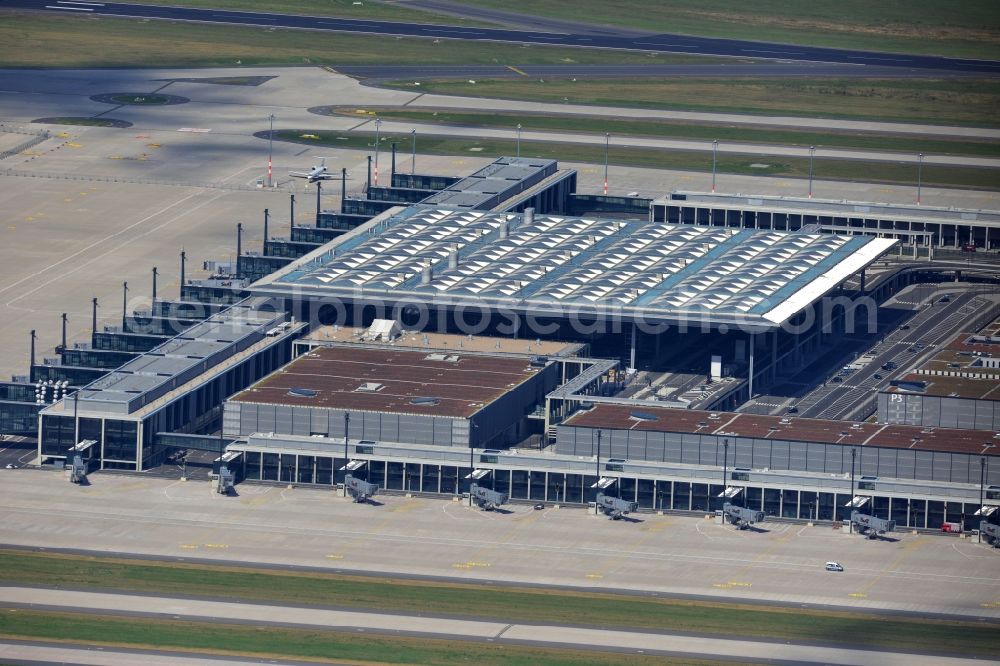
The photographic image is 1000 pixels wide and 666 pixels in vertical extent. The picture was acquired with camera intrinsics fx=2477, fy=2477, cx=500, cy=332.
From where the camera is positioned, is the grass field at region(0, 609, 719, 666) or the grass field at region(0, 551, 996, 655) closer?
the grass field at region(0, 609, 719, 666)

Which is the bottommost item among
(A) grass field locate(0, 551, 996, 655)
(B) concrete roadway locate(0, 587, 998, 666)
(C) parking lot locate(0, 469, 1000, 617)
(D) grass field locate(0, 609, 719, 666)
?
(D) grass field locate(0, 609, 719, 666)

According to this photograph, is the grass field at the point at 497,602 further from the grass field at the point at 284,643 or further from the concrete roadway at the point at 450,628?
the grass field at the point at 284,643

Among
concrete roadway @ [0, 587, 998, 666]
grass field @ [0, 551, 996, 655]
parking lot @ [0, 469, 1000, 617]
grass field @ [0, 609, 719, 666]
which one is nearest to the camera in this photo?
grass field @ [0, 609, 719, 666]

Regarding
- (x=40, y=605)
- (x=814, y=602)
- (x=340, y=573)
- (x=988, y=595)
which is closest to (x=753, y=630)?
(x=814, y=602)

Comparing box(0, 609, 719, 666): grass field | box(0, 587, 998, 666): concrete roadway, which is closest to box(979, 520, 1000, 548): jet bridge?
box(0, 587, 998, 666): concrete roadway

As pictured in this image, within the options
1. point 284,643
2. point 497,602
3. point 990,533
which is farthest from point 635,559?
point 284,643

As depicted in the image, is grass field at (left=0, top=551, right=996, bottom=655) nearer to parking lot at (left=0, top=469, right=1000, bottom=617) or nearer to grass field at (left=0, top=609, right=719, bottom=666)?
grass field at (left=0, top=609, right=719, bottom=666)

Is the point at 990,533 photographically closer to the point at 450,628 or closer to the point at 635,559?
the point at 635,559
